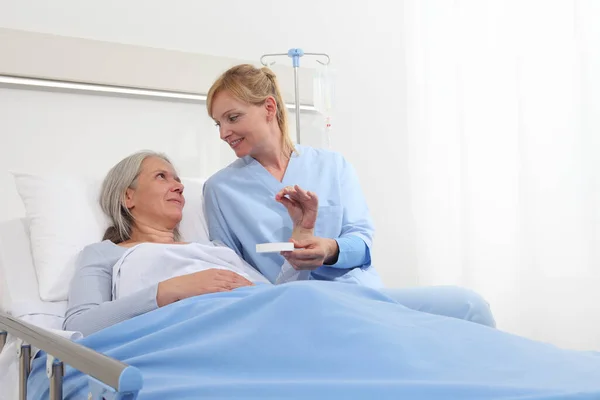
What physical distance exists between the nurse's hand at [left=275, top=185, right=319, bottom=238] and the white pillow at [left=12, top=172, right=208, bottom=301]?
364 millimetres

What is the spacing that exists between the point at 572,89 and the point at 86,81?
2203 mm

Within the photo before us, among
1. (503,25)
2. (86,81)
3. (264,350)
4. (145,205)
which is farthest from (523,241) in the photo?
(264,350)

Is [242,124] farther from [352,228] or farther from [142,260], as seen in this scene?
[142,260]

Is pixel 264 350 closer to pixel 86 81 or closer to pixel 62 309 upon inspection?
pixel 62 309

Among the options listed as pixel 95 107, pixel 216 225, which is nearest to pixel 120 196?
pixel 216 225

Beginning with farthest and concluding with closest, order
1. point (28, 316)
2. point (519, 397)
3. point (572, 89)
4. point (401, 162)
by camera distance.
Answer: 1. point (401, 162)
2. point (572, 89)
3. point (28, 316)
4. point (519, 397)

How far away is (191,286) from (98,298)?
33 centimetres

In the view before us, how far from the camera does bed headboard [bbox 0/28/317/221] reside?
111 inches

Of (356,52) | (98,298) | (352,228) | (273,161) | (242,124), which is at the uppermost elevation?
(356,52)

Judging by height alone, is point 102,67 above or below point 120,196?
above

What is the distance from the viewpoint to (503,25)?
3.44 m

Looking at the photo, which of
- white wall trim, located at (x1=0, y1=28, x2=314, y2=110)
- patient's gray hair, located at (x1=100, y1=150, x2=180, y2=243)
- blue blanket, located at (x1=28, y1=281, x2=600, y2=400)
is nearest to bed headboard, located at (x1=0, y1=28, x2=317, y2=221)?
white wall trim, located at (x1=0, y1=28, x2=314, y2=110)

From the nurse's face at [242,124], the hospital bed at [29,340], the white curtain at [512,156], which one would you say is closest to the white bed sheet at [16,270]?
the hospital bed at [29,340]

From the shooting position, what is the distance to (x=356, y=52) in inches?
155
